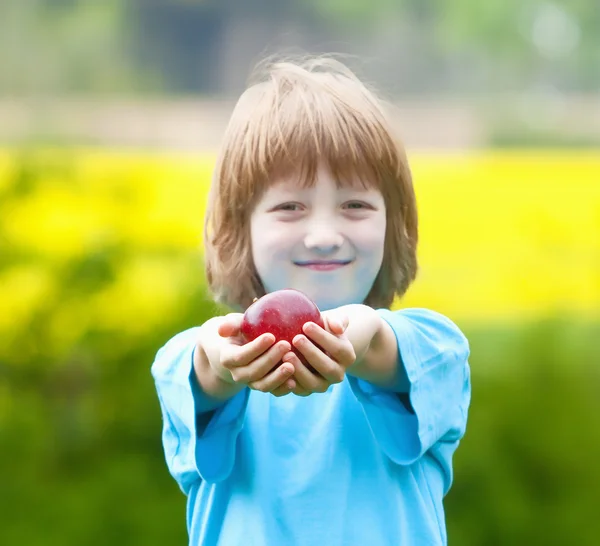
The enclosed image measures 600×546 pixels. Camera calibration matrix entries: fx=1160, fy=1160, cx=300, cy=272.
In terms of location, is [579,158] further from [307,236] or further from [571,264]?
[307,236]

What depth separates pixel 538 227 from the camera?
520 cm

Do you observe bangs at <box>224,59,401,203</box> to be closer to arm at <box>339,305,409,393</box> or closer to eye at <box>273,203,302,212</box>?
eye at <box>273,203,302,212</box>

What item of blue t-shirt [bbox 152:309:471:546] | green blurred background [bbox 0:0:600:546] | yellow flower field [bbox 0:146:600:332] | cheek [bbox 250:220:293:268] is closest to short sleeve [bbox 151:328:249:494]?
blue t-shirt [bbox 152:309:471:546]

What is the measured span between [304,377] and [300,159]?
519 mm

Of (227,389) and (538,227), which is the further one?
(538,227)

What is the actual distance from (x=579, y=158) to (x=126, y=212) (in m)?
2.74

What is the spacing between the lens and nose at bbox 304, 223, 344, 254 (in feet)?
7.07

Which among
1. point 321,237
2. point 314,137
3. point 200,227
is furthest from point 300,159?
point 200,227

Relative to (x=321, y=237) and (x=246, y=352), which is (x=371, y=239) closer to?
(x=321, y=237)

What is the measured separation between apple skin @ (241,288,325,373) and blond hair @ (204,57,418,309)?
1.01 ft

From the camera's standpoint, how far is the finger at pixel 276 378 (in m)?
1.85

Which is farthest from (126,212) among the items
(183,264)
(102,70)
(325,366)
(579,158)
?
(325,366)

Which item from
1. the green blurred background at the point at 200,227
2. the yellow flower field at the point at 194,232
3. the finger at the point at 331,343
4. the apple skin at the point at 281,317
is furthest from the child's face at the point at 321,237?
the yellow flower field at the point at 194,232

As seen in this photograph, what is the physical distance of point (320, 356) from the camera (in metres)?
1.86
